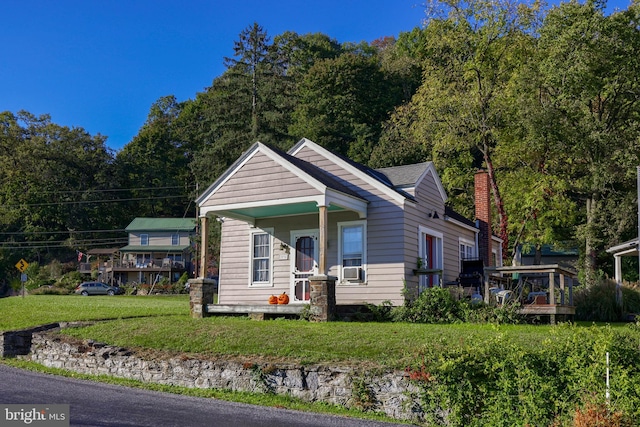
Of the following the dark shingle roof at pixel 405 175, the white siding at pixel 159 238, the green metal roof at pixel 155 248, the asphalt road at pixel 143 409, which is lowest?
the asphalt road at pixel 143 409

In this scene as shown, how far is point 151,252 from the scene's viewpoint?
64062mm

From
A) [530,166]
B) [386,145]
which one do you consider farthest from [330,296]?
[386,145]

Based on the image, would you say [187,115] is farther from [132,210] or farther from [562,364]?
[562,364]

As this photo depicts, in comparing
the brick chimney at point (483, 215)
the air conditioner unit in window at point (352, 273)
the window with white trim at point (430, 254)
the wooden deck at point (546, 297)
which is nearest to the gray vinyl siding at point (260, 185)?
the air conditioner unit in window at point (352, 273)

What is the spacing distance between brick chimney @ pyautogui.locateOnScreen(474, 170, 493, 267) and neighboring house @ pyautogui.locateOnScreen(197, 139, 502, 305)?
433cm

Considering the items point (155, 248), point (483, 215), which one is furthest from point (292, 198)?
point (155, 248)

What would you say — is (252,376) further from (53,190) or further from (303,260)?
(53,190)

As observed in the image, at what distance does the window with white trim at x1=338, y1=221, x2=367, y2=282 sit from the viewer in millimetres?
16953

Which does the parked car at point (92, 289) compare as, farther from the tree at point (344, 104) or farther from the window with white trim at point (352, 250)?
the window with white trim at point (352, 250)

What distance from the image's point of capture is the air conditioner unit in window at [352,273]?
55.3ft

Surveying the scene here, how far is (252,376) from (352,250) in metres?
7.11

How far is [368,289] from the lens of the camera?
1680 centimetres

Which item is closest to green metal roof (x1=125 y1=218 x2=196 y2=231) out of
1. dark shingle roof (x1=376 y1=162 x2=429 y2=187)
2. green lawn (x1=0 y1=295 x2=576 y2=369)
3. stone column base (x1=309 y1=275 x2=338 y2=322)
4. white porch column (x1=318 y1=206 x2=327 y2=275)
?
dark shingle roof (x1=376 y1=162 x2=429 y2=187)

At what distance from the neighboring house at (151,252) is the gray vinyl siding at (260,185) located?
47399 mm
